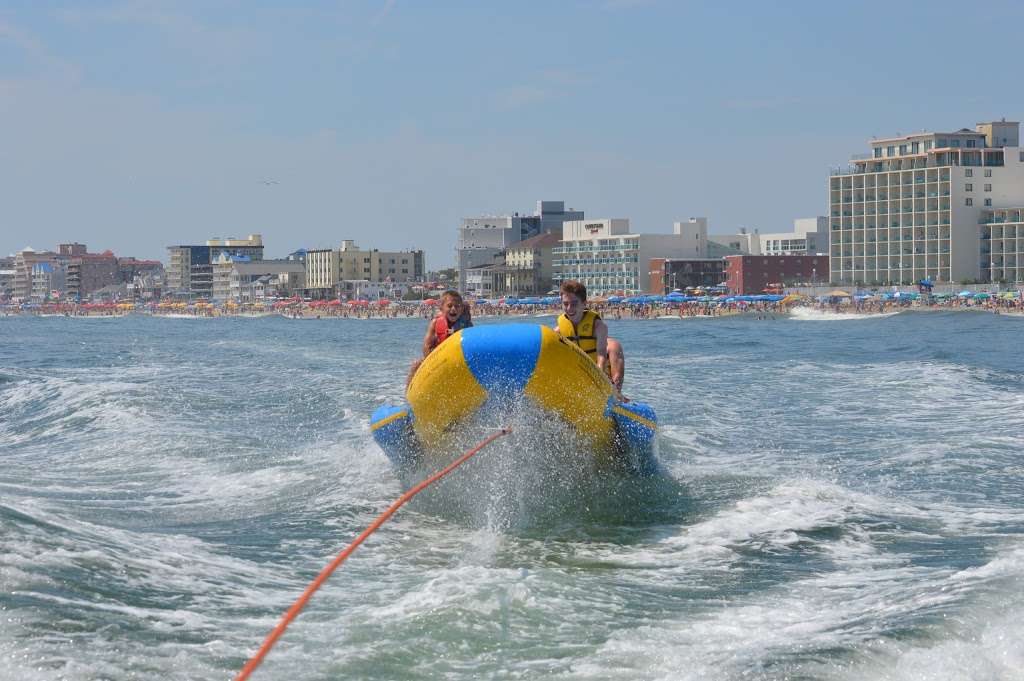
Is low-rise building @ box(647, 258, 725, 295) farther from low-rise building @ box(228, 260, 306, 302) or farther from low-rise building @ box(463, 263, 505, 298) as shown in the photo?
low-rise building @ box(228, 260, 306, 302)

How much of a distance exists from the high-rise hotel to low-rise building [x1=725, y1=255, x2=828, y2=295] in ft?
16.2

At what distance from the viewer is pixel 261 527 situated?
909 cm

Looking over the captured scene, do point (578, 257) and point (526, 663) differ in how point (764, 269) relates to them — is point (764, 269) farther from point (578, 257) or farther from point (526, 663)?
point (526, 663)

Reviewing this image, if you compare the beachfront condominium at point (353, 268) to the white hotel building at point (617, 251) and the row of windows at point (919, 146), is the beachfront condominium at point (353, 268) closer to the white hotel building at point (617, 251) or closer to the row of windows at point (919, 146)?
the white hotel building at point (617, 251)

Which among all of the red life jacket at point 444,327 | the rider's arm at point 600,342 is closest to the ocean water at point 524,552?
the rider's arm at point 600,342

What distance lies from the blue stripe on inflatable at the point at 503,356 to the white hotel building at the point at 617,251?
120 m

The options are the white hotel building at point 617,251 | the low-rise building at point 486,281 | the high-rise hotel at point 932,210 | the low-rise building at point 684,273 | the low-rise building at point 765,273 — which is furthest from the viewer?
the low-rise building at point 486,281

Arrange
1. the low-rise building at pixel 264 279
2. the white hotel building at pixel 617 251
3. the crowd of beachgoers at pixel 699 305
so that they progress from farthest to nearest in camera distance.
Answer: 1. the low-rise building at pixel 264 279
2. the white hotel building at pixel 617 251
3. the crowd of beachgoers at pixel 699 305

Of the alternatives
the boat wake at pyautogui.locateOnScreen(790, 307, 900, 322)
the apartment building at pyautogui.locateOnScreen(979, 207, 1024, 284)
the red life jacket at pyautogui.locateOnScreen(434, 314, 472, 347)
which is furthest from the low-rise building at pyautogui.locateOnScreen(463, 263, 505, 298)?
the red life jacket at pyautogui.locateOnScreen(434, 314, 472, 347)

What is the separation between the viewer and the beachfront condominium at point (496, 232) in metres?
160

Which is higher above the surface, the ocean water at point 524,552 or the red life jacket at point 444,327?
the red life jacket at point 444,327

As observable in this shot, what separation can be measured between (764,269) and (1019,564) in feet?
378

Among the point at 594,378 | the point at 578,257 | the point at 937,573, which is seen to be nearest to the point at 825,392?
the point at 594,378

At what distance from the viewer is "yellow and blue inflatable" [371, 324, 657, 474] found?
8.79 meters
